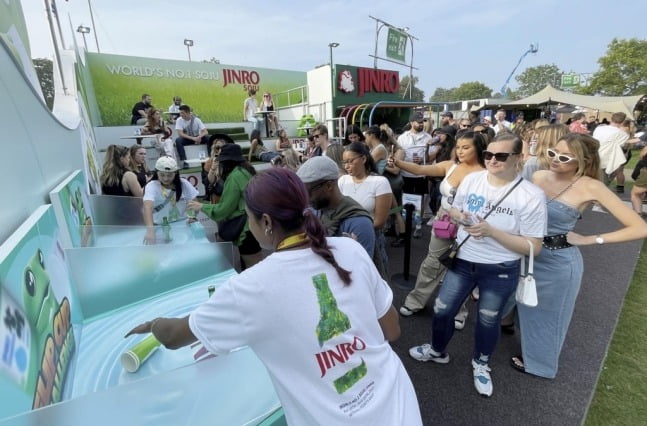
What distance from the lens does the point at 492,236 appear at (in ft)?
5.92

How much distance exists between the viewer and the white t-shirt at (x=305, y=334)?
847mm

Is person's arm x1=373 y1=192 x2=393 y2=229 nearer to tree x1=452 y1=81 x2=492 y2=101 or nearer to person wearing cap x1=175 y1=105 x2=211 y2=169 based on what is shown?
person wearing cap x1=175 y1=105 x2=211 y2=169

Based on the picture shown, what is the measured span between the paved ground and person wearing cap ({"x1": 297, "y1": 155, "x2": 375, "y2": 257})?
1.15 m

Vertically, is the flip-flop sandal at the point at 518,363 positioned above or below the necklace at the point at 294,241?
below

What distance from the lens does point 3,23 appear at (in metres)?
2.19

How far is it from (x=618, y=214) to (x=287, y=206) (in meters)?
1.94

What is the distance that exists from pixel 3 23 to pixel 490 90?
79.6 metres

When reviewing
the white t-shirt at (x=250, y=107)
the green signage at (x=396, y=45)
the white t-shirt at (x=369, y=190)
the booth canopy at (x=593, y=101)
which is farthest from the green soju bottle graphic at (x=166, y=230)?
the booth canopy at (x=593, y=101)

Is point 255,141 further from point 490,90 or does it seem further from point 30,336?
point 490,90

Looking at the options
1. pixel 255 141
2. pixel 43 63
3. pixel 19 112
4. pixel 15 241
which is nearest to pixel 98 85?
pixel 43 63

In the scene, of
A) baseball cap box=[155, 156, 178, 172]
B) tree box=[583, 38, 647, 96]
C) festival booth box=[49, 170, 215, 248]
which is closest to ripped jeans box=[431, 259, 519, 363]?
festival booth box=[49, 170, 215, 248]

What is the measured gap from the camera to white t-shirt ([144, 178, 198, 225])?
2.98 m

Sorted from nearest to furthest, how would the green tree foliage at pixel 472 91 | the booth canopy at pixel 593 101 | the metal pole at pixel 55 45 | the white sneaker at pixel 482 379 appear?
the white sneaker at pixel 482 379 → the metal pole at pixel 55 45 → the booth canopy at pixel 593 101 → the green tree foliage at pixel 472 91

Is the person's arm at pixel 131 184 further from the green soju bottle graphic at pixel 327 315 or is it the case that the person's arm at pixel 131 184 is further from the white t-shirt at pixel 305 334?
the green soju bottle graphic at pixel 327 315
